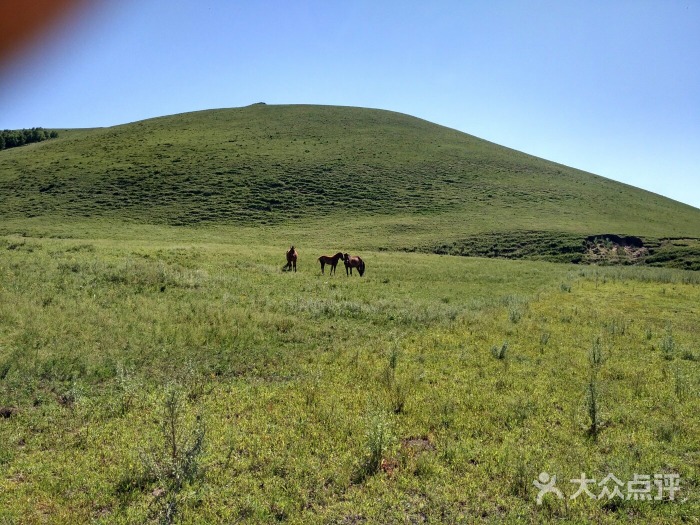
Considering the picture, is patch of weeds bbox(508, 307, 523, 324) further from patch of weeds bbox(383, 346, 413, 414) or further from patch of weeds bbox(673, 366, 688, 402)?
patch of weeds bbox(383, 346, 413, 414)

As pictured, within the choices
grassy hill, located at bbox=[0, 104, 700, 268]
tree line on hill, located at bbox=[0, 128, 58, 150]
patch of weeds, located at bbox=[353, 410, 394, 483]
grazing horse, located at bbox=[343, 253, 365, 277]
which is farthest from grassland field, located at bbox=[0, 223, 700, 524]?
tree line on hill, located at bbox=[0, 128, 58, 150]

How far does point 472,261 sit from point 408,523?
3398cm

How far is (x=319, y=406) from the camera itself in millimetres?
8250

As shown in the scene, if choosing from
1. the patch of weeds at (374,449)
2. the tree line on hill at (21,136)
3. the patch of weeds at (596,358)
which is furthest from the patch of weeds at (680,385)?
the tree line on hill at (21,136)

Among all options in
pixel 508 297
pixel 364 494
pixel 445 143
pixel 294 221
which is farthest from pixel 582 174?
pixel 364 494

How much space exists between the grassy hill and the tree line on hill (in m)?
21.2

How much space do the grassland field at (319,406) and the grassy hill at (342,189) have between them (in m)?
31.3

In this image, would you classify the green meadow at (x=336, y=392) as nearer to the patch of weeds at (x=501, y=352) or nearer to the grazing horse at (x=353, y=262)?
the patch of weeds at (x=501, y=352)

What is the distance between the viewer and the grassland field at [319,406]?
561 cm

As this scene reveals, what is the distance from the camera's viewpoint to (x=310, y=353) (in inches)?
→ 456

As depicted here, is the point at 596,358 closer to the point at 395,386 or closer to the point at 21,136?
the point at 395,386

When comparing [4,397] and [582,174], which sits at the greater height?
[582,174]

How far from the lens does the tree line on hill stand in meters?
98.1

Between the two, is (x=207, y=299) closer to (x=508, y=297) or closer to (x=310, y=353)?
(x=310, y=353)
